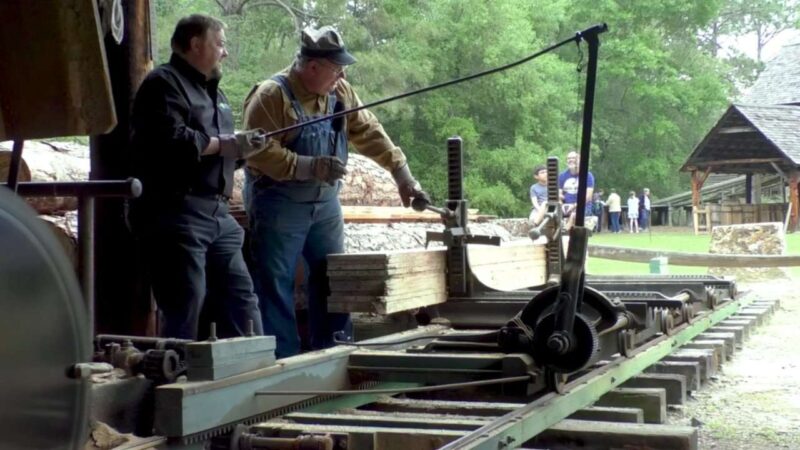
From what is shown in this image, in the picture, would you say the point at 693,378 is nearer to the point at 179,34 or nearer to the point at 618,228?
the point at 179,34

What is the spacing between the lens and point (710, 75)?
44062 mm

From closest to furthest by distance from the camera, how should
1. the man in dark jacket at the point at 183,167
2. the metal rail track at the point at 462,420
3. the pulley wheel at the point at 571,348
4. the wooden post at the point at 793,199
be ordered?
the metal rail track at the point at 462,420 → the pulley wheel at the point at 571,348 → the man in dark jacket at the point at 183,167 → the wooden post at the point at 793,199

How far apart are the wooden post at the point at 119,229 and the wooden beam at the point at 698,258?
7.42 metres

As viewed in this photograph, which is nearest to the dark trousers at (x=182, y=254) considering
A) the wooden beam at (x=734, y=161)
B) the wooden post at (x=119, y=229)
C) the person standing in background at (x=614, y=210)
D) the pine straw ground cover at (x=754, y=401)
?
the wooden post at (x=119, y=229)

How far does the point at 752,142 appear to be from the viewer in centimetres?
3544

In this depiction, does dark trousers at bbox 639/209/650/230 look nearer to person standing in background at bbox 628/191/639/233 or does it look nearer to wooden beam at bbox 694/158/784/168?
person standing in background at bbox 628/191/639/233

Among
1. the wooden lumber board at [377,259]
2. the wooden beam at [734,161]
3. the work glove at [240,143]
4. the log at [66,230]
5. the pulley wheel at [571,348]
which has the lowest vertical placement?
the pulley wheel at [571,348]

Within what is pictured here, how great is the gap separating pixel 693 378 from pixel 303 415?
9.04 ft

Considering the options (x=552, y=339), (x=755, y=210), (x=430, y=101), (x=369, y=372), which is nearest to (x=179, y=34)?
(x=369, y=372)

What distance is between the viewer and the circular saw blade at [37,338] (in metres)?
1.62

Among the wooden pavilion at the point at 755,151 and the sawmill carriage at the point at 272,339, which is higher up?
the wooden pavilion at the point at 755,151

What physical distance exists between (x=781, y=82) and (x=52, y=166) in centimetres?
3911

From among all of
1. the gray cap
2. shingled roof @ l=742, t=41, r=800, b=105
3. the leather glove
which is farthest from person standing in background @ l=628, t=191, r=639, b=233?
the gray cap

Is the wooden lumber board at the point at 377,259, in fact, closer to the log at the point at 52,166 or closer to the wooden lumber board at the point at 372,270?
the wooden lumber board at the point at 372,270
